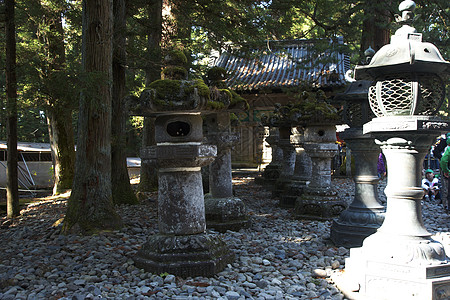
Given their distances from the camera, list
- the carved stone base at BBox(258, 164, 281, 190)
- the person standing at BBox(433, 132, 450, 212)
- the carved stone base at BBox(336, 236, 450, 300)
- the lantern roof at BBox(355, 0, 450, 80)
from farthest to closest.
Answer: the carved stone base at BBox(258, 164, 281, 190), the person standing at BBox(433, 132, 450, 212), the lantern roof at BBox(355, 0, 450, 80), the carved stone base at BBox(336, 236, 450, 300)

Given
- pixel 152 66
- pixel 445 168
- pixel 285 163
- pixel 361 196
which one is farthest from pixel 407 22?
pixel 285 163

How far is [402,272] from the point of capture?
3455mm

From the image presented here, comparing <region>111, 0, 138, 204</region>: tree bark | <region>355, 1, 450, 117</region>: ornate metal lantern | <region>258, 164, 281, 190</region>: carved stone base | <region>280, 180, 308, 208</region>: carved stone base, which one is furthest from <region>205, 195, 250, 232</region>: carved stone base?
<region>258, 164, 281, 190</region>: carved stone base

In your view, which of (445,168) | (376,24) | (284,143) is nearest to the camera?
(445,168)

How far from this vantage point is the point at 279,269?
4.59m

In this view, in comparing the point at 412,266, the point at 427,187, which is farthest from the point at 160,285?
the point at 427,187

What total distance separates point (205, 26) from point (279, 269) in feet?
20.4

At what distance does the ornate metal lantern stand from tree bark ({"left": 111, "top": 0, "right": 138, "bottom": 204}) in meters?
5.09

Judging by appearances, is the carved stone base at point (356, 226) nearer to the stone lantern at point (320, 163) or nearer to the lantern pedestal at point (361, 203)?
the lantern pedestal at point (361, 203)

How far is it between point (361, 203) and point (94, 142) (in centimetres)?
393

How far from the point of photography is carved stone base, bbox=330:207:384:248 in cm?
541

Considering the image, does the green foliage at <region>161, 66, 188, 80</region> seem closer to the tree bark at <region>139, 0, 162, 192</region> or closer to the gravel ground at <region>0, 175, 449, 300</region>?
the gravel ground at <region>0, 175, 449, 300</region>

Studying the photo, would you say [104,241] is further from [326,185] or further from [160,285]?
[326,185]

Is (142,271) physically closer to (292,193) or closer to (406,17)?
(406,17)
